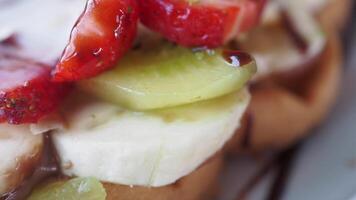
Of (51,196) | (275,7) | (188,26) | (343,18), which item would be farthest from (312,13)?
(51,196)

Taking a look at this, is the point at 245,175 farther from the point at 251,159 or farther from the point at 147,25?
the point at 147,25

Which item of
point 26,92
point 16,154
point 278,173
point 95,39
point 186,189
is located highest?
point 95,39

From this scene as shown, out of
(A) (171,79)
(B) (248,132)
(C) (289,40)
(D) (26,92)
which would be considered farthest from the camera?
(C) (289,40)

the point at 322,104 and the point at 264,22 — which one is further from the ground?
the point at 264,22

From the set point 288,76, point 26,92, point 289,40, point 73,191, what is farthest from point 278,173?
point 26,92

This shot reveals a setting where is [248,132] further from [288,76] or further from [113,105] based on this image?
[113,105]

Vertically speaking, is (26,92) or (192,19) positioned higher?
(192,19)
